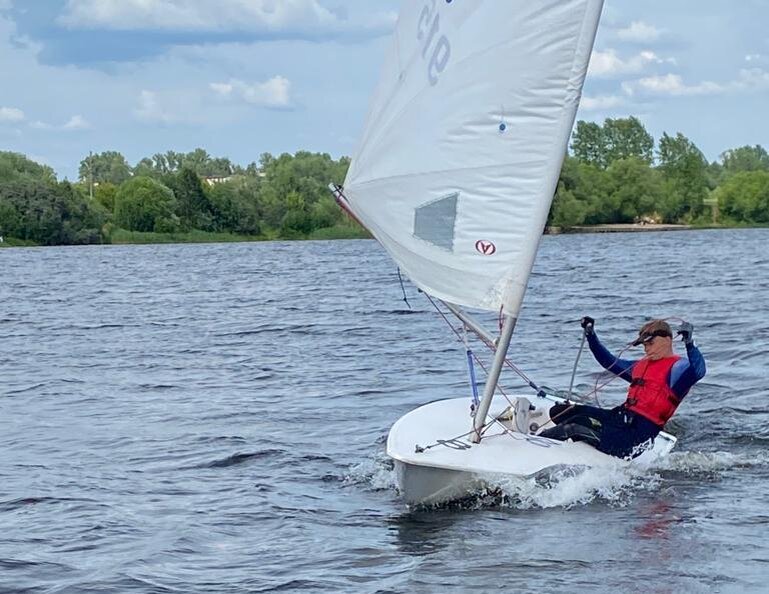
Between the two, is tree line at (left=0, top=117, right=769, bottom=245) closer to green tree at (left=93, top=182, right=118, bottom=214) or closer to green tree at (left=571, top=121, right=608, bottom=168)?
green tree at (left=93, top=182, right=118, bottom=214)

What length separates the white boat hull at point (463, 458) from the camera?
909 cm

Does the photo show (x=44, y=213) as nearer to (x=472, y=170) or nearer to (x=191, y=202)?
(x=191, y=202)

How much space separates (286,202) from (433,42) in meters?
92.8

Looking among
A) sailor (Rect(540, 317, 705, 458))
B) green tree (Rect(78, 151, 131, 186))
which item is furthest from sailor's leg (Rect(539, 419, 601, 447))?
green tree (Rect(78, 151, 131, 186))

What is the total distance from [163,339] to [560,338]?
755 centimetres

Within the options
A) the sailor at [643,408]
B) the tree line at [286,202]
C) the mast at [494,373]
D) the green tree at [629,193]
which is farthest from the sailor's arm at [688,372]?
the green tree at [629,193]

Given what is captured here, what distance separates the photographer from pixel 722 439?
41.3 feet

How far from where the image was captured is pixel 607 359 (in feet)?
34.0

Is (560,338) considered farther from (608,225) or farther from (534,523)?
(608,225)

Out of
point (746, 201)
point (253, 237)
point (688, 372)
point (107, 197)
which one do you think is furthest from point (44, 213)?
point (688, 372)

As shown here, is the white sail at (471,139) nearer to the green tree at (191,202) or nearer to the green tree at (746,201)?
the green tree at (191,202)

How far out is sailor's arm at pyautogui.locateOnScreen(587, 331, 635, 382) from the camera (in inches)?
401

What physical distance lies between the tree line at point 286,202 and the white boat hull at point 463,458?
80.7m

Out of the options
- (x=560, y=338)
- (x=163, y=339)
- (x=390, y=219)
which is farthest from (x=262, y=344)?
(x=390, y=219)
